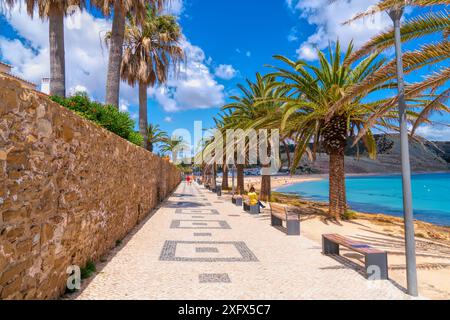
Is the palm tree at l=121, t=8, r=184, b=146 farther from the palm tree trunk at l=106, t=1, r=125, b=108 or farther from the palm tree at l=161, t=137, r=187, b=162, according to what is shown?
the palm tree at l=161, t=137, r=187, b=162

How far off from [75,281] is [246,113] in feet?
56.9

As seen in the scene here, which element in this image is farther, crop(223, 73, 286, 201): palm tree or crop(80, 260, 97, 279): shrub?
crop(223, 73, 286, 201): palm tree

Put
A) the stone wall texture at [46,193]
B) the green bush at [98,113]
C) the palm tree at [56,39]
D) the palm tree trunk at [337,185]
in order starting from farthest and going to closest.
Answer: the palm tree trunk at [337,185] → the palm tree at [56,39] → the green bush at [98,113] → the stone wall texture at [46,193]

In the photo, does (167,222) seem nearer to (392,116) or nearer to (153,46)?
(392,116)

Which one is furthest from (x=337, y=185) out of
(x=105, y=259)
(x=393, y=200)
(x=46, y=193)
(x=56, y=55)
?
(x=393, y=200)

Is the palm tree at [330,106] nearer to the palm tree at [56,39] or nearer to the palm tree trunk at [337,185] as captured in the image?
the palm tree trunk at [337,185]

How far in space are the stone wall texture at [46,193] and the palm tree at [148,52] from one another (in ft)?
43.5

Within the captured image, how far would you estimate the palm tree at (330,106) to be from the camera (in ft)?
39.1

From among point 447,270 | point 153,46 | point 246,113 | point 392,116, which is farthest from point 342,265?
point 153,46

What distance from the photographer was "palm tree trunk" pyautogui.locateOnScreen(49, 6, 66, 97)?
37.0 ft

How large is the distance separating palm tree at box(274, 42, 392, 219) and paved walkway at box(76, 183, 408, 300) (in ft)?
15.9

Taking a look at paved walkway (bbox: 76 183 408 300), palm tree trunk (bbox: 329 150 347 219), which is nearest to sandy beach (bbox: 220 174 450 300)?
palm tree trunk (bbox: 329 150 347 219)

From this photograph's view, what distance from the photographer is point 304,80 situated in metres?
12.2

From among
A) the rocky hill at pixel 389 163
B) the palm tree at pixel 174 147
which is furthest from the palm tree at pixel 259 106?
the rocky hill at pixel 389 163
